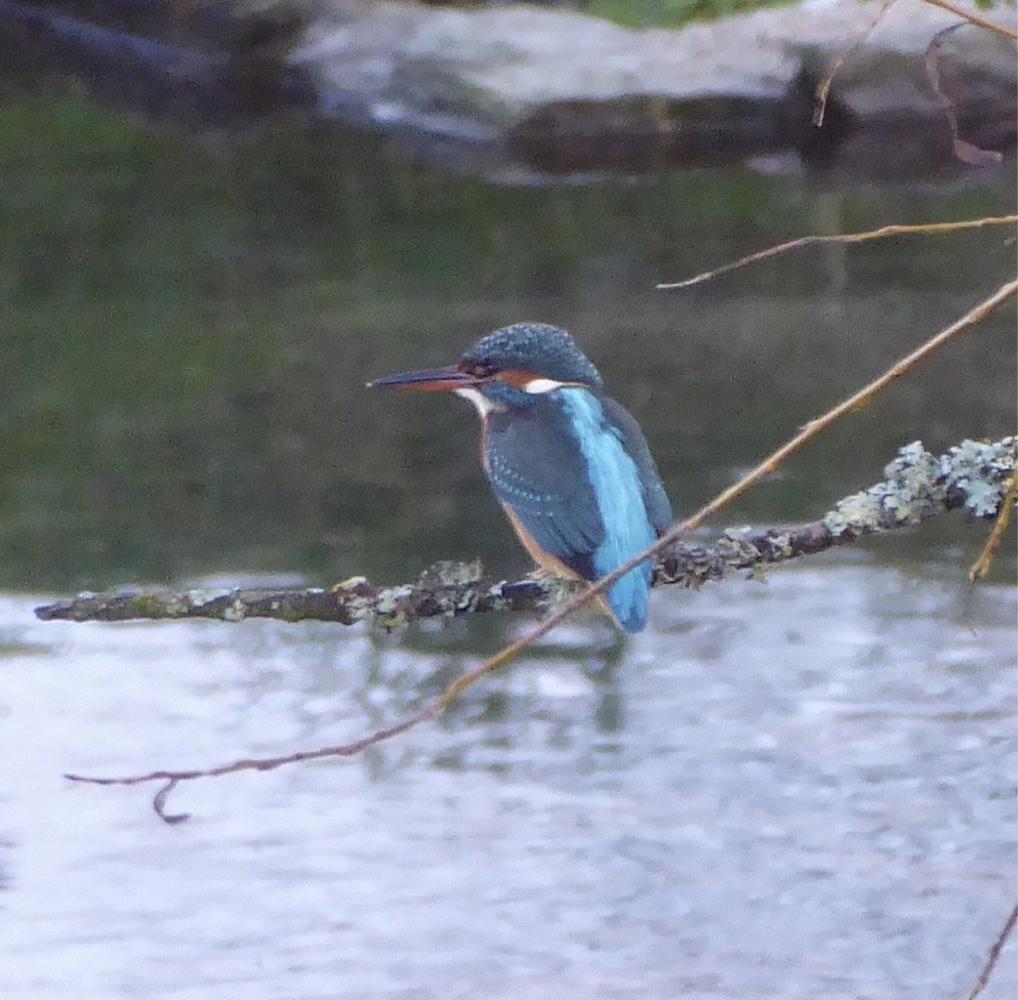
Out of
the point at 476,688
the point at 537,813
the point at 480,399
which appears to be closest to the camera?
the point at 480,399

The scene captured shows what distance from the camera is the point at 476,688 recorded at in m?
4.29

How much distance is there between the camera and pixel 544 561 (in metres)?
2.06

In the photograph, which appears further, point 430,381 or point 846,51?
point 430,381

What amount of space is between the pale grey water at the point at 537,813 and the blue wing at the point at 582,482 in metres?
1.51

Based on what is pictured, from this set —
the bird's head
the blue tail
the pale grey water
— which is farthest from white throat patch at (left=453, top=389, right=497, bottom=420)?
the pale grey water

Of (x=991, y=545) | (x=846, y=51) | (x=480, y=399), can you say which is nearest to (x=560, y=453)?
(x=480, y=399)

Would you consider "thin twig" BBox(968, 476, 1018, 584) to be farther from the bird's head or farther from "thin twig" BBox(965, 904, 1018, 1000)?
the bird's head

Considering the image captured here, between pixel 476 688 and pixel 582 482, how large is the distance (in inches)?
90.9

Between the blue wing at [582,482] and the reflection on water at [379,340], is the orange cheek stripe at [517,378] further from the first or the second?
the reflection on water at [379,340]

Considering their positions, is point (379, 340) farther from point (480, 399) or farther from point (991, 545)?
point (991, 545)

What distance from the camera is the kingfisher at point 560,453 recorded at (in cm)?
198

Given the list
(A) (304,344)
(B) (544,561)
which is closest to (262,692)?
(B) (544,561)

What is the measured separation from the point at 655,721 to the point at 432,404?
101 inches

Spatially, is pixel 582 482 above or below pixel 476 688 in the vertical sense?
above
